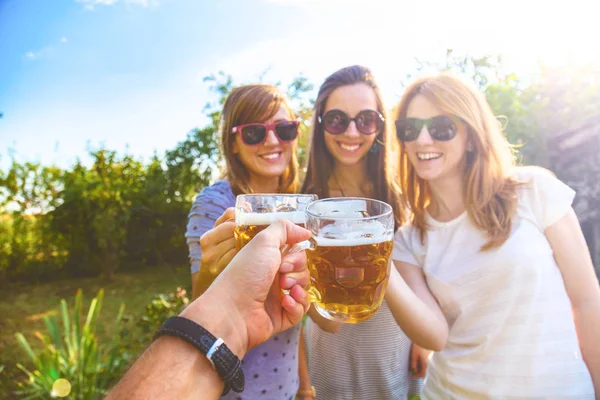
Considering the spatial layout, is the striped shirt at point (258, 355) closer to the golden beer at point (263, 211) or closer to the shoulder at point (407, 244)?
the golden beer at point (263, 211)

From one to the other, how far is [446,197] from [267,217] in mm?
1428

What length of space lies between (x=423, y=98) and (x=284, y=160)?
1004 millimetres

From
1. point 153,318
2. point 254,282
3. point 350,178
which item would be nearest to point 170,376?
point 254,282

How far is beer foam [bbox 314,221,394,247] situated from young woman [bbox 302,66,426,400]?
1.44 meters

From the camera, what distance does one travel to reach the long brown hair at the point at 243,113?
2.42 meters

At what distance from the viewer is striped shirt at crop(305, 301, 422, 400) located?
8.28 feet

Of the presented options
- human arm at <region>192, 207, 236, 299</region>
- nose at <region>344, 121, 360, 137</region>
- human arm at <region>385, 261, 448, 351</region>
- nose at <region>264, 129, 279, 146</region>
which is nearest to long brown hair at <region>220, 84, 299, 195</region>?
nose at <region>264, 129, 279, 146</region>

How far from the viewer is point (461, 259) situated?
2.13m

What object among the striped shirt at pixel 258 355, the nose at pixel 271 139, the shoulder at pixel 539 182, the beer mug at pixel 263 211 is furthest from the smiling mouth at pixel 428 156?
the striped shirt at pixel 258 355

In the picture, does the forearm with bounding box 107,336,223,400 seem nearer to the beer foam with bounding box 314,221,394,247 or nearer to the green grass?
the beer foam with bounding box 314,221,394,247

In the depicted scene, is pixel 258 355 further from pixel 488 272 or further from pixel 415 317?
pixel 488 272

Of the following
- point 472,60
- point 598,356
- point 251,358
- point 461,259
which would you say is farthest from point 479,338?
point 472,60

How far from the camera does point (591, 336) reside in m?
1.96

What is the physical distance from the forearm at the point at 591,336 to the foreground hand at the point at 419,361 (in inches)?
40.2
